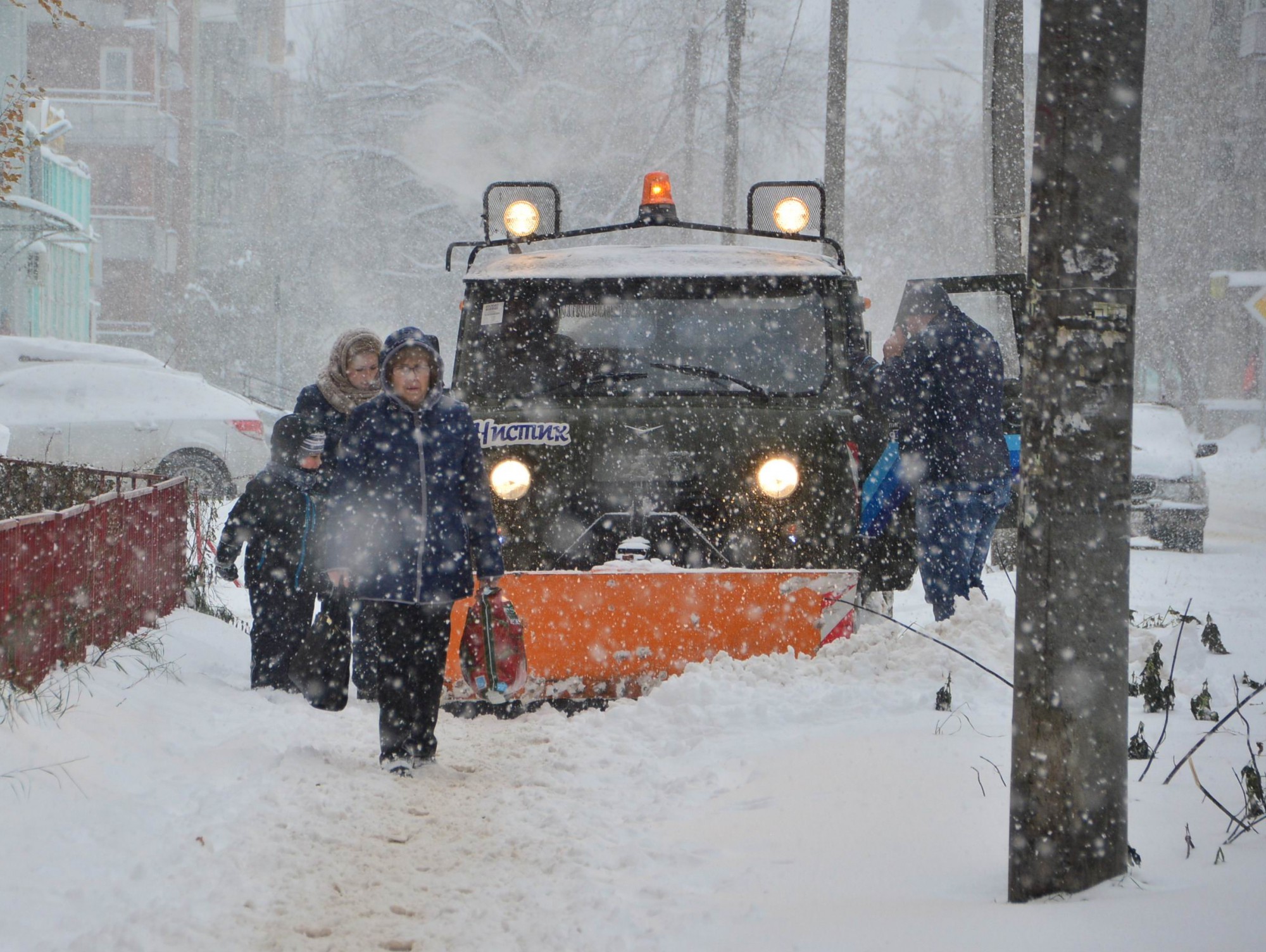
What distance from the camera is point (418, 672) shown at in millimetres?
5051

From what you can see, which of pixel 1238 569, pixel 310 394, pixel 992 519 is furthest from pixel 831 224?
pixel 310 394

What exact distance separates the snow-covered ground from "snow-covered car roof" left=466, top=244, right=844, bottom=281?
1784 millimetres

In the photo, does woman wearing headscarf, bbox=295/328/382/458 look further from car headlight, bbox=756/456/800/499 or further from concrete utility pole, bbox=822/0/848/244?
concrete utility pole, bbox=822/0/848/244

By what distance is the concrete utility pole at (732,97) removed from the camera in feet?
76.2

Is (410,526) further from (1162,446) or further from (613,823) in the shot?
(1162,446)

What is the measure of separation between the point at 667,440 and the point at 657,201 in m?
1.60

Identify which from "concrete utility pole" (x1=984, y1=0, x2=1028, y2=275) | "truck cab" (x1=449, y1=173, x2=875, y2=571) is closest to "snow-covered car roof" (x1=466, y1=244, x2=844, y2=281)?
"truck cab" (x1=449, y1=173, x2=875, y2=571)

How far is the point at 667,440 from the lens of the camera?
19.7ft

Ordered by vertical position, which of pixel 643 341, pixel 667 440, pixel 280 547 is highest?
pixel 643 341

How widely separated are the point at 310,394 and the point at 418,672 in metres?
1.54

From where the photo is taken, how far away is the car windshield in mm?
6320

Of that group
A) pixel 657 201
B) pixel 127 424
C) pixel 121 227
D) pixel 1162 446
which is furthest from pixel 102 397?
pixel 121 227

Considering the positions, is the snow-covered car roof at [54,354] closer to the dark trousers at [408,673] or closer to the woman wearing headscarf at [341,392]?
the woman wearing headscarf at [341,392]

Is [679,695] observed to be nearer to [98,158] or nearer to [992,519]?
[992,519]
